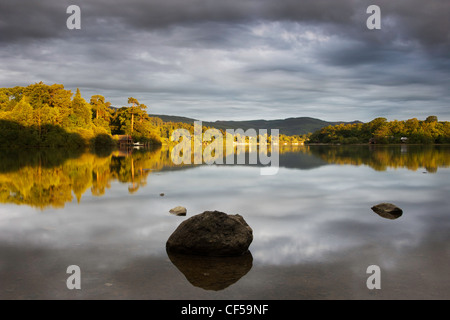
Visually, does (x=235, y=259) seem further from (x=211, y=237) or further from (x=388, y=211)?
(x=388, y=211)

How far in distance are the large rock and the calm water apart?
0.96ft

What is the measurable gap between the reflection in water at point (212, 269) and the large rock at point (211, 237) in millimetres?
154

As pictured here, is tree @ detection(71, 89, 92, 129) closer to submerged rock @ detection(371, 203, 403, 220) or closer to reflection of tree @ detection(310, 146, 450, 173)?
reflection of tree @ detection(310, 146, 450, 173)

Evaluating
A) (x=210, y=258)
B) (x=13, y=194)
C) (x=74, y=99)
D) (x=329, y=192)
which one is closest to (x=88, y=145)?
(x=74, y=99)

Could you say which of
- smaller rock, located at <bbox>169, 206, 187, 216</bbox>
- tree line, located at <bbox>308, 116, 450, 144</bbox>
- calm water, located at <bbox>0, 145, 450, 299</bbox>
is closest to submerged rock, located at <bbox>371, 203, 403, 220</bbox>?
calm water, located at <bbox>0, 145, 450, 299</bbox>

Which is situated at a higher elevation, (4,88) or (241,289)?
(4,88)

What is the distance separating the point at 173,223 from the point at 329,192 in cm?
952

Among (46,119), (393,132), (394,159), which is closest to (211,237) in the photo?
(394,159)

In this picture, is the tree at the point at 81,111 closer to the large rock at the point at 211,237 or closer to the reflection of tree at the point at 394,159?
the reflection of tree at the point at 394,159

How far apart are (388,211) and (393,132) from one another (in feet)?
572

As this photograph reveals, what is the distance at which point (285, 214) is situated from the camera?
40.5ft

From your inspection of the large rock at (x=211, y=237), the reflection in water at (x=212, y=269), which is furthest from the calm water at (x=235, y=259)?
the large rock at (x=211, y=237)

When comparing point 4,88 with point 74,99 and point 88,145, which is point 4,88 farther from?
point 88,145
